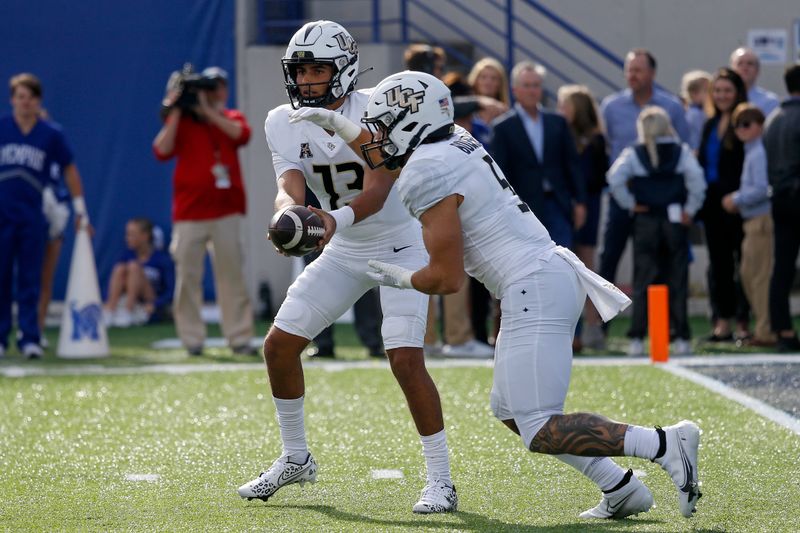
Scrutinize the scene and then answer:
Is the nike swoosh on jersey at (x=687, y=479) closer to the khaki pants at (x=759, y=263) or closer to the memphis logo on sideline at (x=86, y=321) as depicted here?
the khaki pants at (x=759, y=263)

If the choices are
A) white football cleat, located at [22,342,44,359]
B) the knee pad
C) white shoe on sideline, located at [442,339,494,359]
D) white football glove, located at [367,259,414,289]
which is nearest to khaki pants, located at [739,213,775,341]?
white shoe on sideline, located at [442,339,494,359]

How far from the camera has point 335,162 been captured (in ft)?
18.5

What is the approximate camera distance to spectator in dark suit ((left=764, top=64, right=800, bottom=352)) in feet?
31.6

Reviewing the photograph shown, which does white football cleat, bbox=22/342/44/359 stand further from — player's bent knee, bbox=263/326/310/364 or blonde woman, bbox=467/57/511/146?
player's bent knee, bbox=263/326/310/364

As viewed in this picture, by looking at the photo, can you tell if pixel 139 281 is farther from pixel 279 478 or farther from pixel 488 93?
pixel 279 478

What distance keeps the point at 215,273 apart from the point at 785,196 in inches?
165

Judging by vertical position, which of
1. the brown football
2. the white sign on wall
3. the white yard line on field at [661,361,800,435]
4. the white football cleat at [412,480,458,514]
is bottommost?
the white yard line on field at [661,361,800,435]

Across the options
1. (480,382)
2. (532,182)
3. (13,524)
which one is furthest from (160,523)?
(532,182)

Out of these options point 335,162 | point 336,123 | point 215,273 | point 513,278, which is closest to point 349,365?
point 215,273

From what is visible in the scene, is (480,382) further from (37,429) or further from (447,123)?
(447,123)

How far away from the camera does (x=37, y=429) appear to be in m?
7.28

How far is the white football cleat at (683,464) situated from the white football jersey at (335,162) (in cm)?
152

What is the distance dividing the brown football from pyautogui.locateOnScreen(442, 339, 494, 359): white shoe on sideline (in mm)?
5403

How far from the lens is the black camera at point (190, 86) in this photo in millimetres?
10328
